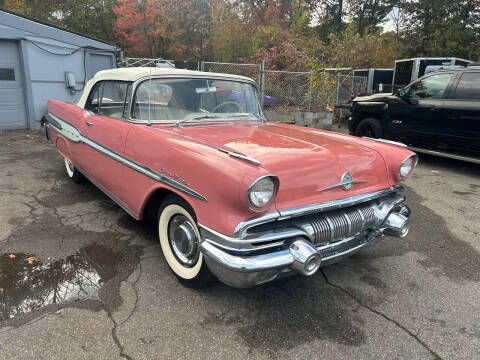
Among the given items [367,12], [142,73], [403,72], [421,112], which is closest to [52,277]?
[142,73]

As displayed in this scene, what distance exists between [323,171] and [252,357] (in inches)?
50.6

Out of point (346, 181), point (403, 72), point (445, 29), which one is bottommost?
point (346, 181)

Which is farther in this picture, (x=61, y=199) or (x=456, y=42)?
(x=456, y=42)

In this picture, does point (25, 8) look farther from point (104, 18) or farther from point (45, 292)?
point (45, 292)

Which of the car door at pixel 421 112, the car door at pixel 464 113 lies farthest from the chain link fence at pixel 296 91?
the car door at pixel 464 113

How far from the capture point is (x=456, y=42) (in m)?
22.9

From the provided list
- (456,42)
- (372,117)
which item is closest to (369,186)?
(372,117)

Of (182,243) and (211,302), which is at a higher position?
(182,243)

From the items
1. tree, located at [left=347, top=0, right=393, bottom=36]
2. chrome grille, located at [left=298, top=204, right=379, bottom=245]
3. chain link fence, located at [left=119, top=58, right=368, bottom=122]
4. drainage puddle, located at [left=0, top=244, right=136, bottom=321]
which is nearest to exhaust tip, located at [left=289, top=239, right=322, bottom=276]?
chrome grille, located at [left=298, top=204, right=379, bottom=245]

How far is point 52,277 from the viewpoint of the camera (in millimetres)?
2746

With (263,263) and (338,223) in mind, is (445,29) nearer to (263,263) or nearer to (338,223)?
(338,223)

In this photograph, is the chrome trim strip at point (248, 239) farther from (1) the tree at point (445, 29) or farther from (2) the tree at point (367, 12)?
(2) the tree at point (367, 12)

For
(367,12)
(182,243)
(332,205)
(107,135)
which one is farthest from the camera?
(367,12)

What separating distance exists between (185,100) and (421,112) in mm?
5177
